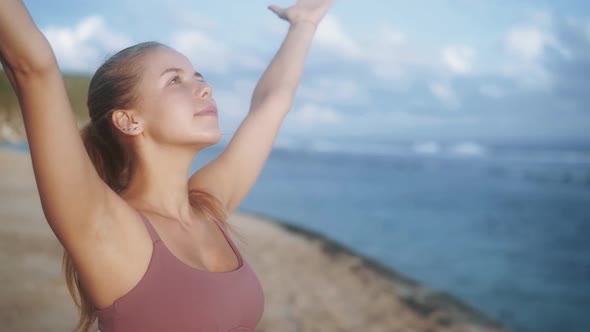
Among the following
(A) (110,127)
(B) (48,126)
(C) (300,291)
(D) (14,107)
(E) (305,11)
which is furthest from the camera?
(D) (14,107)

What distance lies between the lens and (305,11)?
1.97 metres

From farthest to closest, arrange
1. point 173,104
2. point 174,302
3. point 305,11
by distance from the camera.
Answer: point 305,11
point 173,104
point 174,302

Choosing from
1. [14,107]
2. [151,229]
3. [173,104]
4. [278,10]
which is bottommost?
[14,107]

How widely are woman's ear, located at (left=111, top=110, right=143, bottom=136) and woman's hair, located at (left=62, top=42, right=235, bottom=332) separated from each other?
15 millimetres

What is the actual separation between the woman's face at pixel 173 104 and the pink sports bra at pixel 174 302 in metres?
0.20

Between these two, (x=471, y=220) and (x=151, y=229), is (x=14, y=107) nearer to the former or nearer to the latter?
(x=471, y=220)

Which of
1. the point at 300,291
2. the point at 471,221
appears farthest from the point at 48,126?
the point at 471,221

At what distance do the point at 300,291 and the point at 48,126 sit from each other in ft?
14.3

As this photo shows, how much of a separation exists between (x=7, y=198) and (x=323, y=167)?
1247 cm

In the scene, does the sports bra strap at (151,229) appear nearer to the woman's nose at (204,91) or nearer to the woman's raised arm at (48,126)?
the woman's raised arm at (48,126)

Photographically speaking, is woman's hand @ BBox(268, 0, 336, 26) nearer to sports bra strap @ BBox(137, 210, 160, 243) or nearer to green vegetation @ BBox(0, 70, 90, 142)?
sports bra strap @ BBox(137, 210, 160, 243)

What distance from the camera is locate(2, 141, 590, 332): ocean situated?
6668mm

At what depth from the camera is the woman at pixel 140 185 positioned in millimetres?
1017

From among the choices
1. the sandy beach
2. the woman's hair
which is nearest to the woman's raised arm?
the woman's hair
